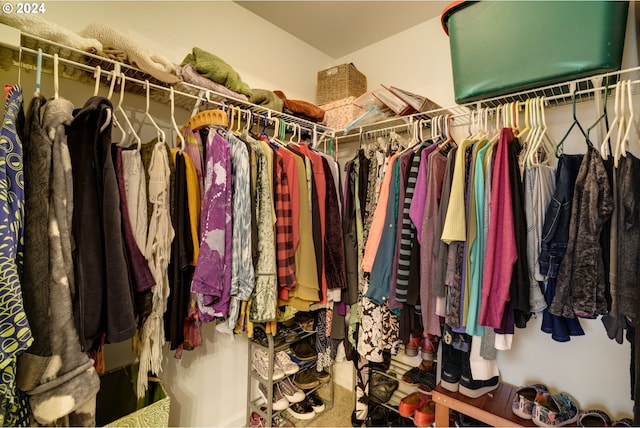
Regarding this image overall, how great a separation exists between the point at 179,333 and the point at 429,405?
1.35 meters

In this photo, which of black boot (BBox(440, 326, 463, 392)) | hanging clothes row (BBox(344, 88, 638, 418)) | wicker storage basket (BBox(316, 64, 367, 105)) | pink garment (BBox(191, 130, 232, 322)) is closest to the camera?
hanging clothes row (BBox(344, 88, 638, 418))

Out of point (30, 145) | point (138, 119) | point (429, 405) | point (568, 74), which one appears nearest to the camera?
point (30, 145)

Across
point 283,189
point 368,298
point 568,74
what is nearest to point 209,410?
point 368,298

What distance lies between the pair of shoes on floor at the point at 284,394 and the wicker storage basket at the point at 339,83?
1.88 m

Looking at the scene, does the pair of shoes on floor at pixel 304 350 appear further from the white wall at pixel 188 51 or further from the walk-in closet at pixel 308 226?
the white wall at pixel 188 51

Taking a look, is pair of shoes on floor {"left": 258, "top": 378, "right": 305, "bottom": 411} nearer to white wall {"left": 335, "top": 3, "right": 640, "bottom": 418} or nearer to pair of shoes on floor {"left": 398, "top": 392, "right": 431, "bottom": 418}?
pair of shoes on floor {"left": 398, "top": 392, "right": 431, "bottom": 418}

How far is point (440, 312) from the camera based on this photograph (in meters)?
1.12

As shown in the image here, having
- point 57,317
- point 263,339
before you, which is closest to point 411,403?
point 263,339

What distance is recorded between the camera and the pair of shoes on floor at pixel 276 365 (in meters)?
1.60

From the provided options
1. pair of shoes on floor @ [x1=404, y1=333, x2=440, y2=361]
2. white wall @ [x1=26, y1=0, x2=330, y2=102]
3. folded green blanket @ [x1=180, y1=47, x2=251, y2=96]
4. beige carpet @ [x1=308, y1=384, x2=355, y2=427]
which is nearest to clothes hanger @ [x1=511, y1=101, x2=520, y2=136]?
pair of shoes on floor @ [x1=404, y1=333, x2=440, y2=361]

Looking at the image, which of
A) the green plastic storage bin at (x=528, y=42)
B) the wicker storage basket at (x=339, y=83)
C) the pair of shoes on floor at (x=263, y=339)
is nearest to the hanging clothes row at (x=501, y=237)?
the green plastic storage bin at (x=528, y=42)

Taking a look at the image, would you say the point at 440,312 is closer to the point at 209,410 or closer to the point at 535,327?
the point at 535,327

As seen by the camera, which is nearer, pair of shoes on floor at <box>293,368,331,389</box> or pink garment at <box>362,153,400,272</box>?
pink garment at <box>362,153,400,272</box>

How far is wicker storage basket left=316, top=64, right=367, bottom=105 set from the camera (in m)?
1.98
